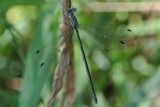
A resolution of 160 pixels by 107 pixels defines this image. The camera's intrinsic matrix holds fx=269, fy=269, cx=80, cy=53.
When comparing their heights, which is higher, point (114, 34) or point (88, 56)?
point (114, 34)

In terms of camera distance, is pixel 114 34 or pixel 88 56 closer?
pixel 114 34

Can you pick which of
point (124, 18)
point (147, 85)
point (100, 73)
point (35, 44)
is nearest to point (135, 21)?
point (124, 18)

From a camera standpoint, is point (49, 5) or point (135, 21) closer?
point (49, 5)

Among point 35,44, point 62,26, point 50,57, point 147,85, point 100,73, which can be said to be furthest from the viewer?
point 100,73

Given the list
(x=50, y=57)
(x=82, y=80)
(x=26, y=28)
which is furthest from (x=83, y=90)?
(x=26, y=28)

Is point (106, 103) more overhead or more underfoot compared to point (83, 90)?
more underfoot

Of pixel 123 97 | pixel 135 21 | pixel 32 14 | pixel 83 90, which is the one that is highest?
pixel 32 14

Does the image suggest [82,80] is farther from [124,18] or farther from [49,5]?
[124,18]

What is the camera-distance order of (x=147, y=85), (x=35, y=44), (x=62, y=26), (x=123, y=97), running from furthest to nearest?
(x=123, y=97), (x=147, y=85), (x=35, y=44), (x=62, y=26)
